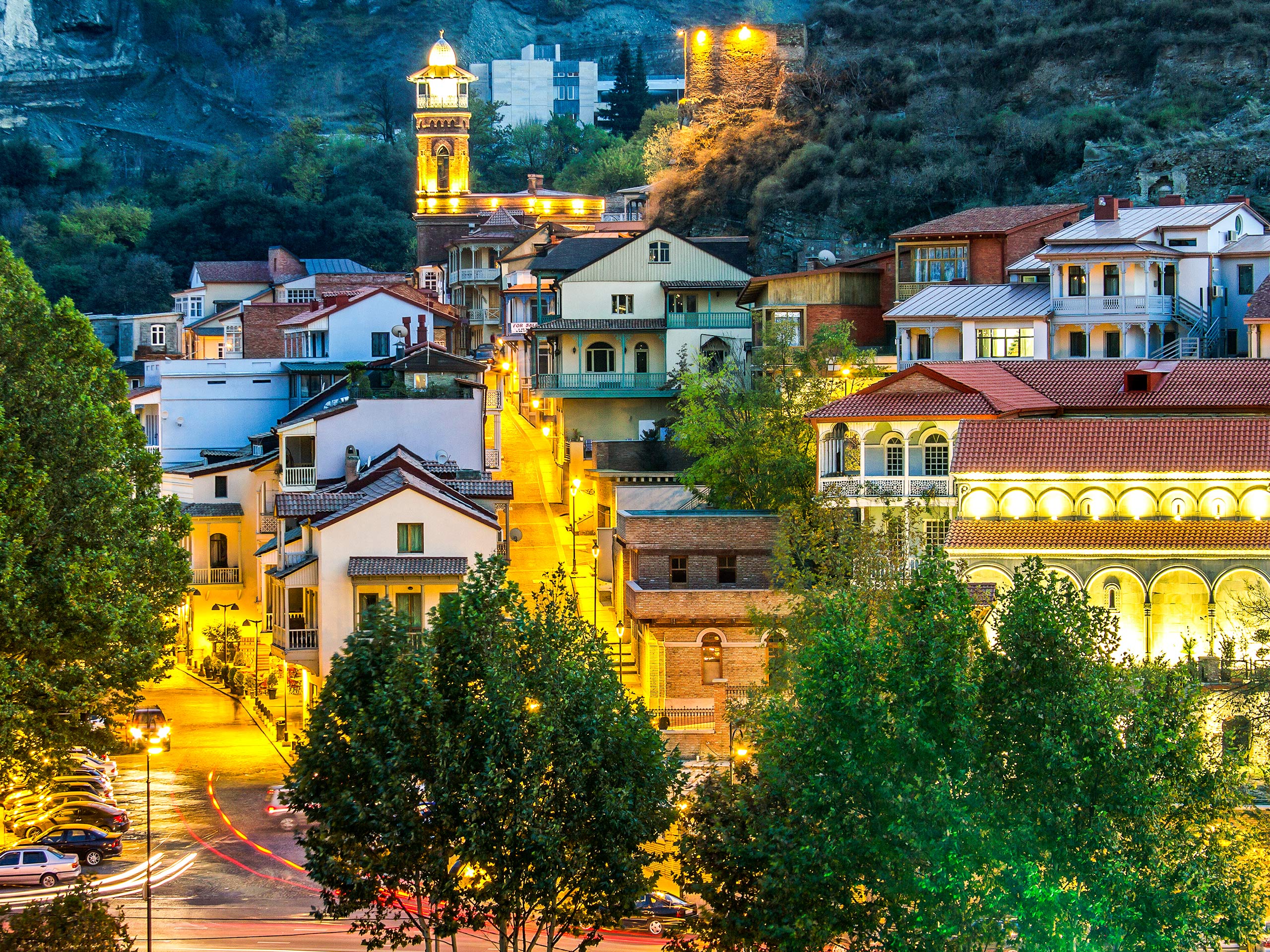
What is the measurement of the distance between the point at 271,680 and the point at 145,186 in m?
107

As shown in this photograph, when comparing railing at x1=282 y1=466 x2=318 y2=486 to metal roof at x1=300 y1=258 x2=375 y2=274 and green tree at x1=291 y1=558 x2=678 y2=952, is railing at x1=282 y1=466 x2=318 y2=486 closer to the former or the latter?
green tree at x1=291 y1=558 x2=678 y2=952

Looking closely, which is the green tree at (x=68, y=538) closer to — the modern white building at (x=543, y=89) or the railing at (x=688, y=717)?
the railing at (x=688, y=717)

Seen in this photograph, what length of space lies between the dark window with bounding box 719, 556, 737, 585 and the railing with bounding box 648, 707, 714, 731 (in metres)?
4.56

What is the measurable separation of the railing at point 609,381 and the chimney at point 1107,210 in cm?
2057

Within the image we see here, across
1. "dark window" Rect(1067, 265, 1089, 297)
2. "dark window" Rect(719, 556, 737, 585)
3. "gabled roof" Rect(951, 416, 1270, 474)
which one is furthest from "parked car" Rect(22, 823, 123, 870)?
"dark window" Rect(1067, 265, 1089, 297)

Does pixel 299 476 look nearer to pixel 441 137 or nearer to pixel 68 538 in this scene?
pixel 68 538

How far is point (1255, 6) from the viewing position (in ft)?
293

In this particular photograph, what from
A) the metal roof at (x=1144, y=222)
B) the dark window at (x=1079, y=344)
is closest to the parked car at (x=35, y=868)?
the dark window at (x=1079, y=344)

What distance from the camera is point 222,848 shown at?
44469mm

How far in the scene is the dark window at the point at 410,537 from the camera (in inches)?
2082

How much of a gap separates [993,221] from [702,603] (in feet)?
87.1

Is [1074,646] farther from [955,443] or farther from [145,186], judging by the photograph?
[145,186]

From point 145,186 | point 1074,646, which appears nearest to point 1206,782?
point 1074,646

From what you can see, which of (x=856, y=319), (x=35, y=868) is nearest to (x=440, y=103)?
(x=856, y=319)
